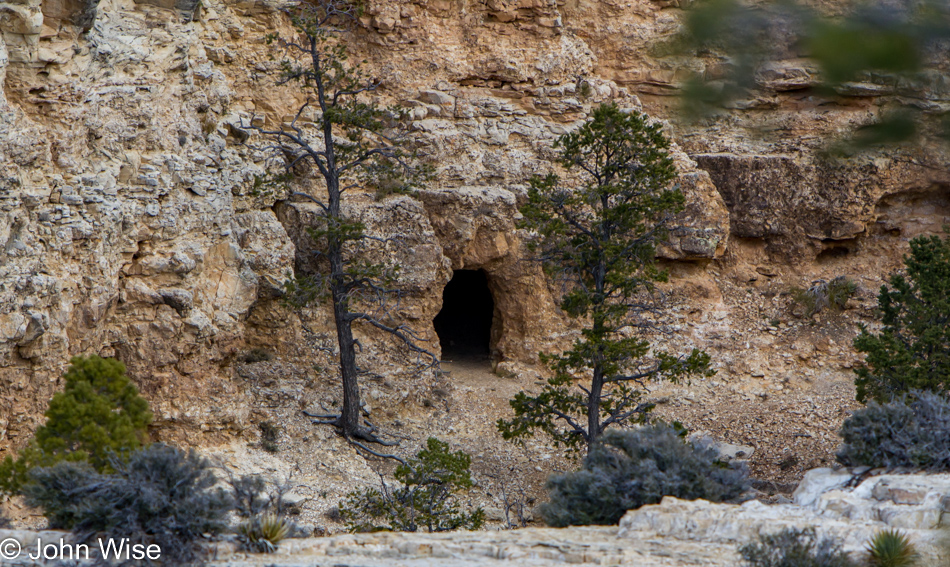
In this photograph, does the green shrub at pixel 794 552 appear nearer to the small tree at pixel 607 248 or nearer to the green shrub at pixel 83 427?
the small tree at pixel 607 248

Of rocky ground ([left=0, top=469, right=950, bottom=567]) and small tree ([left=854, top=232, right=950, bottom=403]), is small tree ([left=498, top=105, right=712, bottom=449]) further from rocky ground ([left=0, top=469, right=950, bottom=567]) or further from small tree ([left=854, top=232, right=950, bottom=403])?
rocky ground ([left=0, top=469, right=950, bottom=567])

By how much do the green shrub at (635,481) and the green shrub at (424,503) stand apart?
2.73 meters

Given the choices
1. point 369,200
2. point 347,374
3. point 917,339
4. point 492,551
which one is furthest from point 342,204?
point 917,339

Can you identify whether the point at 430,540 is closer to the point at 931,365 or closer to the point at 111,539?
the point at 111,539

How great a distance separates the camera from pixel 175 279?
18047 mm

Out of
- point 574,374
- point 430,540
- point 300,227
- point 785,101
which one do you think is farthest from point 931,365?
point 300,227

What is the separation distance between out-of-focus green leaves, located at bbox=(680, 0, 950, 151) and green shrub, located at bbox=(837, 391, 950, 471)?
804 cm

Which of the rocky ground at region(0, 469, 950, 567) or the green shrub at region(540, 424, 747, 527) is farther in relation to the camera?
the green shrub at region(540, 424, 747, 527)

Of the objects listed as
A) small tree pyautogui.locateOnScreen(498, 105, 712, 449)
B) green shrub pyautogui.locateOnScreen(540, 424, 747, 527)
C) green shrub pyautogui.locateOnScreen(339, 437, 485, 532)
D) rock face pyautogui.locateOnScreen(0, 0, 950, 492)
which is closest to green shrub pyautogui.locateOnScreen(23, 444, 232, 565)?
green shrub pyautogui.locateOnScreen(339, 437, 485, 532)

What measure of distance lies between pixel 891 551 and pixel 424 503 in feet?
24.9

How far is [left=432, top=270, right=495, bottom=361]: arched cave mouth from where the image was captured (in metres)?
26.0

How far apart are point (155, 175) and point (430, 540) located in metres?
10.4

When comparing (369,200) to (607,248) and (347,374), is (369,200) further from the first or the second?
(607,248)

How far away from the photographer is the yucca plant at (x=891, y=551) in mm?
9492
